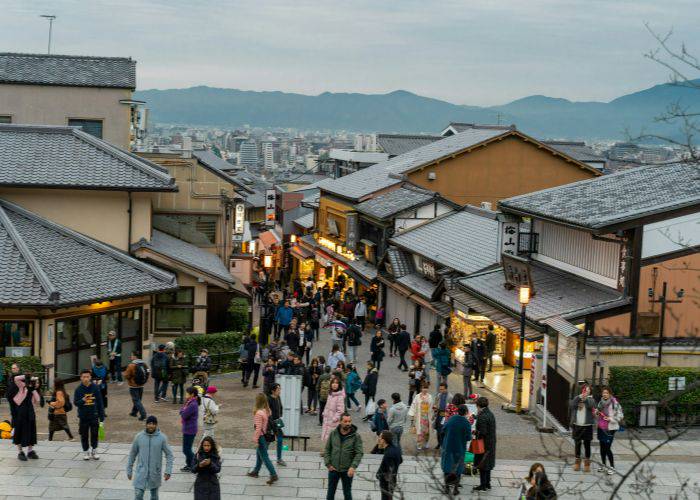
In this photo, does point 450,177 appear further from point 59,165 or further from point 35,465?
point 35,465

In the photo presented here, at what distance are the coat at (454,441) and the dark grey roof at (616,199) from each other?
790 cm

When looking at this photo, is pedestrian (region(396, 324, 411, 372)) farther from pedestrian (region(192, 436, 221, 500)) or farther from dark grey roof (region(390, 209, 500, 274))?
pedestrian (region(192, 436, 221, 500))

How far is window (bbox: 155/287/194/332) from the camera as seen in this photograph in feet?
104

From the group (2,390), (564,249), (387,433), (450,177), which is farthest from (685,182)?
(450,177)

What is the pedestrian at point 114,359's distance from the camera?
87.6 feet

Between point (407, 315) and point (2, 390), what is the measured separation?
58.0ft

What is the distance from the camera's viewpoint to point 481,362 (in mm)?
27859

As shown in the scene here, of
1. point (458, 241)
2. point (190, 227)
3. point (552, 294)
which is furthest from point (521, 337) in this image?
point (190, 227)

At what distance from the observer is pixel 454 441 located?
1580 centimetres

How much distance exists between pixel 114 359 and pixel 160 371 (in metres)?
3.34

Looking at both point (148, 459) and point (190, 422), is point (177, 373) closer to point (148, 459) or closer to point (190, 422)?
point (190, 422)

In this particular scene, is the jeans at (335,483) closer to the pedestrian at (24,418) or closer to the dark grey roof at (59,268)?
the pedestrian at (24,418)

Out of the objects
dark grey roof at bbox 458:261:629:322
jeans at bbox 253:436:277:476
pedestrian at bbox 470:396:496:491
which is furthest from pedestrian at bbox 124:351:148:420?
dark grey roof at bbox 458:261:629:322

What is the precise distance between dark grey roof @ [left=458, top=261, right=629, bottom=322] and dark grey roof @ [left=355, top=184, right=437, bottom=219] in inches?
481
